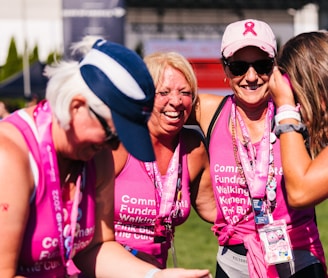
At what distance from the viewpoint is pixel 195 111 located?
4672 millimetres

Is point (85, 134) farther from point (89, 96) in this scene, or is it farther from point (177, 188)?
point (177, 188)

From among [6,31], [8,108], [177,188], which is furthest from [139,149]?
[6,31]

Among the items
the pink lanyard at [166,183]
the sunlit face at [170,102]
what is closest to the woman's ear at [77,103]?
the pink lanyard at [166,183]

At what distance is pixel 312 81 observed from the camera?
3641 mm

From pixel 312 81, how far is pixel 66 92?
1.33 m

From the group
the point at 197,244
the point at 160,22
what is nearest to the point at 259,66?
the point at 197,244

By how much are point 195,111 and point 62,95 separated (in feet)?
6.47

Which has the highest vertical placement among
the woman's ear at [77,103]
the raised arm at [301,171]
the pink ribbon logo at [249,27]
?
the pink ribbon logo at [249,27]

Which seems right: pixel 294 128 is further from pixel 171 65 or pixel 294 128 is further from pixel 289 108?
pixel 171 65

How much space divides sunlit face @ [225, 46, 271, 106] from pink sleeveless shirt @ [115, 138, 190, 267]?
694 mm

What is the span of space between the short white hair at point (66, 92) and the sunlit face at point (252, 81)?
173 centimetres

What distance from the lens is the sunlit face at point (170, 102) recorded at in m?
4.47

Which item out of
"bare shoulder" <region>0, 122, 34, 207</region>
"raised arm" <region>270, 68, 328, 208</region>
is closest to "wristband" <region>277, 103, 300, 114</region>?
"raised arm" <region>270, 68, 328, 208</region>

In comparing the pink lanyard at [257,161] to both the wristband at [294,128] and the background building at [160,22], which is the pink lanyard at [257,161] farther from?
the background building at [160,22]
